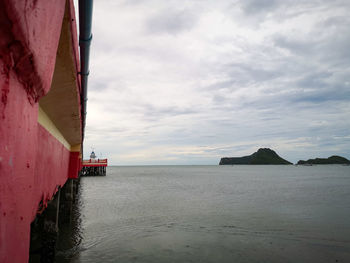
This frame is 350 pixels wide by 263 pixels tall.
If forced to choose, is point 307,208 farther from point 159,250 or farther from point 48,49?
point 48,49

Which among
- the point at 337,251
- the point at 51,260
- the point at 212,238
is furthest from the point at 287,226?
the point at 51,260

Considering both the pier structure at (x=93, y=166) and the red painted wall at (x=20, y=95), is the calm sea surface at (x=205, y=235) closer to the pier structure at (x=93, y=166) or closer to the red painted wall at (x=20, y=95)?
the red painted wall at (x=20, y=95)

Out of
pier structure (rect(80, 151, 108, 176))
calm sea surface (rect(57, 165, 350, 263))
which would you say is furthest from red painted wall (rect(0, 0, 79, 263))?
pier structure (rect(80, 151, 108, 176))

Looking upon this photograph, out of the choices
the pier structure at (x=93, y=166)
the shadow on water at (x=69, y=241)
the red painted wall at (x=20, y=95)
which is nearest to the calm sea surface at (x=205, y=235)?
the shadow on water at (x=69, y=241)

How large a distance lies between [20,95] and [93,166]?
55.6 m

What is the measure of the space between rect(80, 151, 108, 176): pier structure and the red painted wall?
173 ft

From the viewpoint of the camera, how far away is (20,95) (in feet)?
3.87

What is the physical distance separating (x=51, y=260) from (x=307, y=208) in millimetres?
17091

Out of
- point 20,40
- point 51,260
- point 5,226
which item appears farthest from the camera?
point 51,260

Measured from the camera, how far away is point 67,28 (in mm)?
2553

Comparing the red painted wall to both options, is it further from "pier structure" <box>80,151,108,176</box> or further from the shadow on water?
"pier structure" <box>80,151,108,176</box>

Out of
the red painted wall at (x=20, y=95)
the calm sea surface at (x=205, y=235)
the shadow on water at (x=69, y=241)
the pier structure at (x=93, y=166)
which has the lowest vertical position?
the calm sea surface at (x=205, y=235)

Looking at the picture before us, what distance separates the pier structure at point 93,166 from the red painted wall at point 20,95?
52.6 m

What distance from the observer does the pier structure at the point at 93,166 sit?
5247 centimetres
